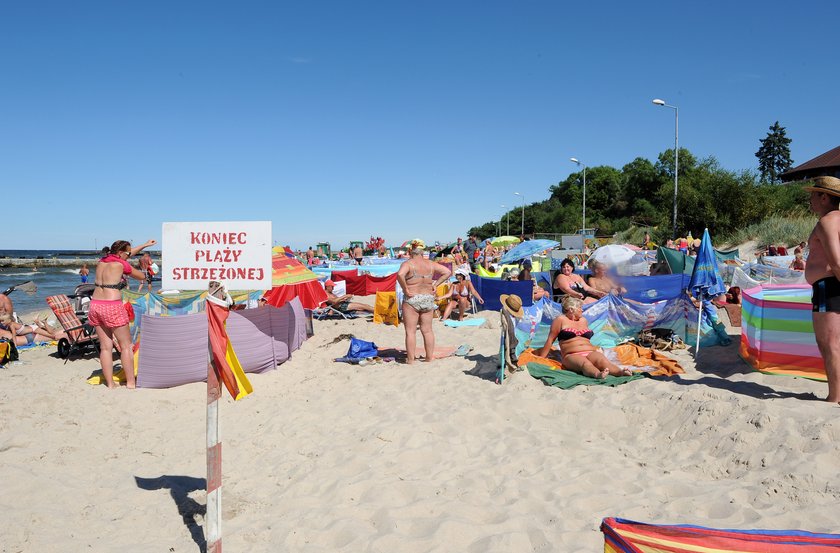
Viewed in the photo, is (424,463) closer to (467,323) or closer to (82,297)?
(467,323)

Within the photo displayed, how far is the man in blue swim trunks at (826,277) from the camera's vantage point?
4082mm

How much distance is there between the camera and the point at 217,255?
3566 millimetres

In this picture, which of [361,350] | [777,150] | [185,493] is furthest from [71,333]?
[777,150]

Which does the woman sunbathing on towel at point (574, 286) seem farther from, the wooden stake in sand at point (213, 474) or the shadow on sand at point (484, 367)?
the wooden stake in sand at point (213, 474)

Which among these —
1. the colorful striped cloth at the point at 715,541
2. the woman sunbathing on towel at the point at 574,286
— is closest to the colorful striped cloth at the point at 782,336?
the woman sunbathing on towel at the point at 574,286

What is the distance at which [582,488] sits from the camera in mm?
3580

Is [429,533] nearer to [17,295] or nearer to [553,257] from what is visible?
[553,257]

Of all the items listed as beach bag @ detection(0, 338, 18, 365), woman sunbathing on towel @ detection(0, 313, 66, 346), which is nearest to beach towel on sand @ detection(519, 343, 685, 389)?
beach bag @ detection(0, 338, 18, 365)

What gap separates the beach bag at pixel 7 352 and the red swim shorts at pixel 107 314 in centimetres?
334

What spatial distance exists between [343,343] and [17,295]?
27.4 m

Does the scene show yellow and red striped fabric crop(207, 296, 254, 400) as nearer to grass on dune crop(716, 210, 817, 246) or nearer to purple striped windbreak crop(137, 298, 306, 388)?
purple striped windbreak crop(137, 298, 306, 388)

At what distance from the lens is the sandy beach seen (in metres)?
3.18

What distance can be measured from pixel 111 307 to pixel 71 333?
3.22 metres

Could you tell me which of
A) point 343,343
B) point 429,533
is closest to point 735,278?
point 343,343
